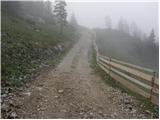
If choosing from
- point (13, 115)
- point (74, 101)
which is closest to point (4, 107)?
point (13, 115)

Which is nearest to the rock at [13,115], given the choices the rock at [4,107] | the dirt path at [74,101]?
the dirt path at [74,101]

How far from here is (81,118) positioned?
6.61 meters

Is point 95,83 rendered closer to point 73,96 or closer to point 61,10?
point 73,96

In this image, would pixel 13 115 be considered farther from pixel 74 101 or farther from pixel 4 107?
pixel 74 101

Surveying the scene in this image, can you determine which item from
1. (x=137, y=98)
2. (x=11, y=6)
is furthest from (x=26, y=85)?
(x=11, y=6)

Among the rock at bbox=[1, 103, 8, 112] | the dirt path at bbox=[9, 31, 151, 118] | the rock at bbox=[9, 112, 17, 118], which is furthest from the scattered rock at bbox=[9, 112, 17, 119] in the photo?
the rock at bbox=[1, 103, 8, 112]

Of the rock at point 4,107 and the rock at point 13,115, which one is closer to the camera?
the rock at point 13,115

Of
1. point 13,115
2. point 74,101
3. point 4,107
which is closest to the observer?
point 13,115

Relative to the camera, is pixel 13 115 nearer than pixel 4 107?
Yes

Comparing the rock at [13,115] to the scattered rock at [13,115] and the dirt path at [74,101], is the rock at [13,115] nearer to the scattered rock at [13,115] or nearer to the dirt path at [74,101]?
the scattered rock at [13,115]

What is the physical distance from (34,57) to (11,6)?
23.8 meters

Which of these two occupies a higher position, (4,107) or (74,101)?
(4,107)

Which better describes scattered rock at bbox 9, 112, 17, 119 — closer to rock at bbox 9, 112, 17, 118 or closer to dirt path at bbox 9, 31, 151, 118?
rock at bbox 9, 112, 17, 118

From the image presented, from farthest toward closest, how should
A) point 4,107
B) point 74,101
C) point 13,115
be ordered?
point 74,101 < point 4,107 < point 13,115
